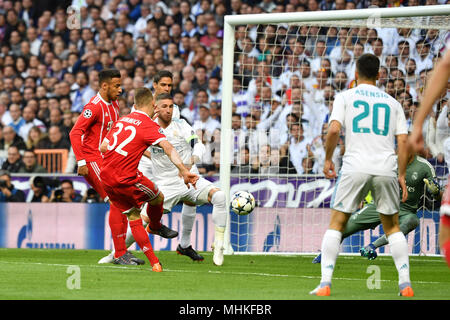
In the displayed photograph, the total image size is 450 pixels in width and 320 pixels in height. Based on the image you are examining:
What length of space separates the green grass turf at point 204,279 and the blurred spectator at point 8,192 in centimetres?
295

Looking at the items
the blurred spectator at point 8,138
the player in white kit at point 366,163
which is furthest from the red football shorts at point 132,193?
the blurred spectator at point 8,138

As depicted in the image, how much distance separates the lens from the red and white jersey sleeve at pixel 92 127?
9820 millimetres

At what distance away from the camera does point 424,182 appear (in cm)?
1116

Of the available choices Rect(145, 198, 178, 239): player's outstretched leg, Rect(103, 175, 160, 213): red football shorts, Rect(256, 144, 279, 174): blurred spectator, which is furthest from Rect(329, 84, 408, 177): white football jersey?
Rect(256, 144, 279, 174): blurred spectator

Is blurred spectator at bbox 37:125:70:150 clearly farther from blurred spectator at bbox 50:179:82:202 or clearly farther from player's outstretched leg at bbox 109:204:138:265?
player's outstretched leg at bbox 109:204:138:265

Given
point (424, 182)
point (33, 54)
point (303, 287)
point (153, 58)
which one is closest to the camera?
point (303, 287)

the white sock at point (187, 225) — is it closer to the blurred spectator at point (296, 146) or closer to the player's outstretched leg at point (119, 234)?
the player's outstretched leg at point (119, 234)

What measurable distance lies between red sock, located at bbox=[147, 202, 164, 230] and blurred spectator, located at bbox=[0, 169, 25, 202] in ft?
17.7

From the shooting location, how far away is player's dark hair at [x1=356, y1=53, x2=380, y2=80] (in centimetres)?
660

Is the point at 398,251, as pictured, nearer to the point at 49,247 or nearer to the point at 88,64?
the point at 49,247

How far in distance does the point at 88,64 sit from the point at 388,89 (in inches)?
316

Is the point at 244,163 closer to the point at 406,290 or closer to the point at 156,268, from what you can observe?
the point at 156,268

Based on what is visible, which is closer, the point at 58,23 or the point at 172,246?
the point at 172,246

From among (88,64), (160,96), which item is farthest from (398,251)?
(88,64)
